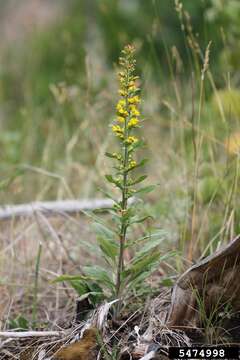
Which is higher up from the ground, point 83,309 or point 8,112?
point 8,112

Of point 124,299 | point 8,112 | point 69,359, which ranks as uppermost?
point 8,112

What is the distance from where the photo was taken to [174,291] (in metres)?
1.78

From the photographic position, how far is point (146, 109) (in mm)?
3803

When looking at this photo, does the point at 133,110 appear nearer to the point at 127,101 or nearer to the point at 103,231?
the point at 127,101

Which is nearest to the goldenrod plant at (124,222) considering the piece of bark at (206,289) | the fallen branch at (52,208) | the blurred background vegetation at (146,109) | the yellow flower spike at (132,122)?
the yellow flower spike at (132,122)

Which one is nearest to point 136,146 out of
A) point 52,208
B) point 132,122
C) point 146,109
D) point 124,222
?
point 132,122

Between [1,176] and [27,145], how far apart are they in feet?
1.79

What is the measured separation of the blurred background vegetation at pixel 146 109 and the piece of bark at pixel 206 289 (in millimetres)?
308

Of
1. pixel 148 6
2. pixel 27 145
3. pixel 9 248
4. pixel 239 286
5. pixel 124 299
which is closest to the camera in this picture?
pixel 239 286

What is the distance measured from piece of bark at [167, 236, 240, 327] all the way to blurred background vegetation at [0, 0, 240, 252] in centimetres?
31

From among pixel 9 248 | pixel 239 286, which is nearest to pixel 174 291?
pixel 239 286

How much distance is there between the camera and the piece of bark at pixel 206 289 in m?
1.73

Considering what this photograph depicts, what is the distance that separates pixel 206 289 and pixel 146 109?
2.17 metres

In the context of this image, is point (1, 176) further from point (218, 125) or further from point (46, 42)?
point (46, 42)
